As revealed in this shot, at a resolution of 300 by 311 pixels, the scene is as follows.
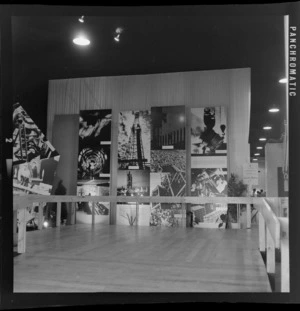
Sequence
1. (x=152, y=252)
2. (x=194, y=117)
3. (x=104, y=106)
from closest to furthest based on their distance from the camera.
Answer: (x=104, y=106) → (x=152, y=252) → (x=194, y=117)

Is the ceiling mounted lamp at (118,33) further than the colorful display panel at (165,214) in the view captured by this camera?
No

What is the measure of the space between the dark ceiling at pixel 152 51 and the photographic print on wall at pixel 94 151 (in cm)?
53

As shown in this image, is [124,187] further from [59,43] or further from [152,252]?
[59,43]

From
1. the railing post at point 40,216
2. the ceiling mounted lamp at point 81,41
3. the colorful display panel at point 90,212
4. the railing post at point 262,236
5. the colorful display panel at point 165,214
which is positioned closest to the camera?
the ceiling mounted lamp at point 81,41

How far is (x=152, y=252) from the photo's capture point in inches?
167

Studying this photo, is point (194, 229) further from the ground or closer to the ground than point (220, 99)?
closer to the ground

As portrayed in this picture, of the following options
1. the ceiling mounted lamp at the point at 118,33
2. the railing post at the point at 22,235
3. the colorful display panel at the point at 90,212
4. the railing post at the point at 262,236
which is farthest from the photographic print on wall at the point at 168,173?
the ceiling mounted lamp at the point at 118,33

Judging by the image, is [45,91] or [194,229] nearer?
[45,91]

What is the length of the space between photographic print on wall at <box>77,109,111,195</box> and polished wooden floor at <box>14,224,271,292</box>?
0.47 meters

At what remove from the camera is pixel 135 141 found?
475 centimetres

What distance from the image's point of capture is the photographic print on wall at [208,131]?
4074 mm

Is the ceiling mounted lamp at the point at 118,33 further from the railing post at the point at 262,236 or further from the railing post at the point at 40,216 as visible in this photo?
the railing post at the point at 262,236

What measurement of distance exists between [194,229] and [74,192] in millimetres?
1376

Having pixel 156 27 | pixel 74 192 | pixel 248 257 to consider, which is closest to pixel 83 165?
pixel 74 192
